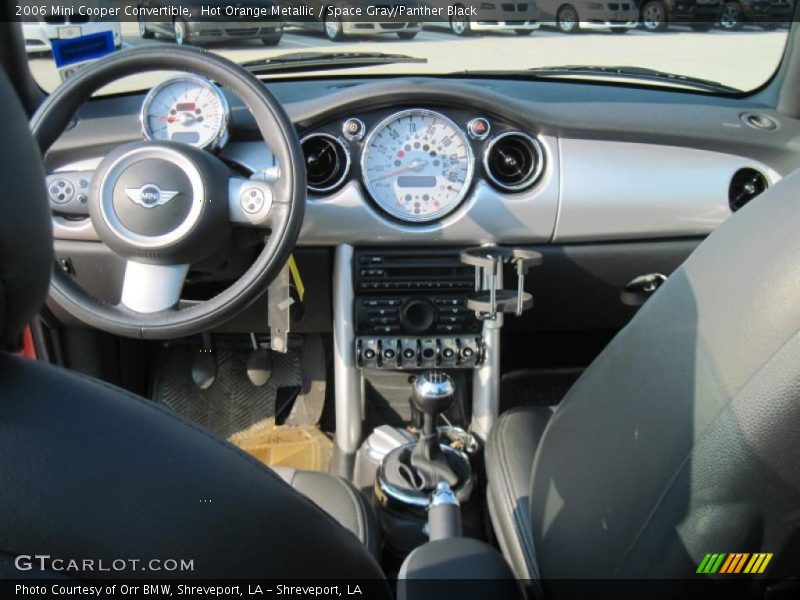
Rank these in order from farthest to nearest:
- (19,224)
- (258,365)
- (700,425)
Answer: (258,365), (700,425), (19,224)

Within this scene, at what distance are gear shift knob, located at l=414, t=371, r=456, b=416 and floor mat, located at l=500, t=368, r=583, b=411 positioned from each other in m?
0.84

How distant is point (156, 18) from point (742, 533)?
193 centimetres

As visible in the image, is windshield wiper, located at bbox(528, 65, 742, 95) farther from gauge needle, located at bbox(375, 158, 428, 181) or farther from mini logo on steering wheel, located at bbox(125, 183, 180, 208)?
mini logo on steering wheel, located at bbox(125, 183, 180, 208)

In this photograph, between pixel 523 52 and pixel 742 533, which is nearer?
pixel 742 533

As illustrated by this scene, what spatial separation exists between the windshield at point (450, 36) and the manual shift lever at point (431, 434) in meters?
1.06

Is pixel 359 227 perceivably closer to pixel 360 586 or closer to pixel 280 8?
pixel 280 8

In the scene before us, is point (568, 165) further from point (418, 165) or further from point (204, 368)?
point (204, 368)

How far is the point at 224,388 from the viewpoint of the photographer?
2.88 meters

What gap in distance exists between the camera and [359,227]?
2250 mm

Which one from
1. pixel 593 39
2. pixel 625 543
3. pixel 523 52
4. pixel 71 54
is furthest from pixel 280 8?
pixel 625 543

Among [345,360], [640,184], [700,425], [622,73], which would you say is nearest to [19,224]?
[700,425]

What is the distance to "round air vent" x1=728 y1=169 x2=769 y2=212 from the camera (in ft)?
7.55

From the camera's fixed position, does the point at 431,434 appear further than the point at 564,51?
No

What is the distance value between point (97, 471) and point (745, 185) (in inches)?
84.6
